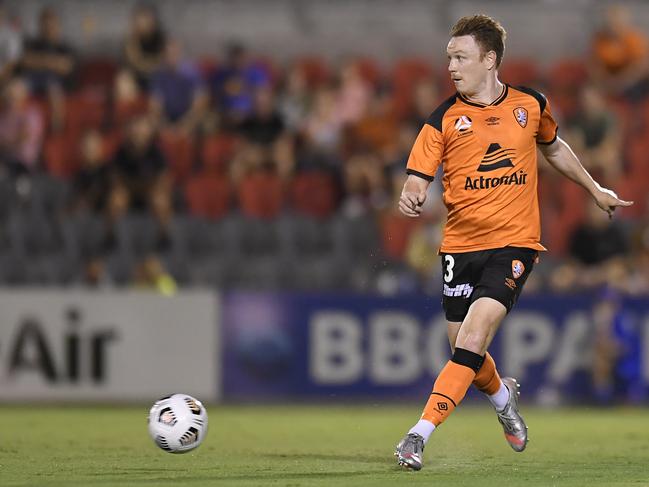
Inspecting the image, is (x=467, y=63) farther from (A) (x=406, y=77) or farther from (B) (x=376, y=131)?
(A) (x=406, y=77)

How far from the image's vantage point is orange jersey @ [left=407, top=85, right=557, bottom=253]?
24.6 ft

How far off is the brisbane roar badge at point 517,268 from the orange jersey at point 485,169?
0.11 meters

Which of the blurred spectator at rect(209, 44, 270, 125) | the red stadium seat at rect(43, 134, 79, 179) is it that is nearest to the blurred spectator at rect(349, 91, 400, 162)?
the blurred spectator at rect(209, 44, 270, 125)

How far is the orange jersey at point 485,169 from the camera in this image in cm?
748

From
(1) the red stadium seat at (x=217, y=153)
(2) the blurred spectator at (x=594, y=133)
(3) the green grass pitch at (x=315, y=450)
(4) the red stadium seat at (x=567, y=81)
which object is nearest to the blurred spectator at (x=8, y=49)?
(1) the red stadium seat at (x=217, y=153)

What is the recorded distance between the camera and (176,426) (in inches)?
307

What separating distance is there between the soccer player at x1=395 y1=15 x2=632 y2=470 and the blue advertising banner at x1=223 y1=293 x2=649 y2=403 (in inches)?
246

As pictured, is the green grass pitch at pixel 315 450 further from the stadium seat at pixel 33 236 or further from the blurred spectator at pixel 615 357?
the stadium seat at pixel 33 236

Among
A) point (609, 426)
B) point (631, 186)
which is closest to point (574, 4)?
point (631, 186)

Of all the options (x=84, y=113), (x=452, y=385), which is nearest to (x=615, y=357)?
(x=452, y=385)

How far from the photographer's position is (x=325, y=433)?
1048 centimetres

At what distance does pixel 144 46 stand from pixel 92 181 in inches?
96.2

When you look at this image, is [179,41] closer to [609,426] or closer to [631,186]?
[631,186]

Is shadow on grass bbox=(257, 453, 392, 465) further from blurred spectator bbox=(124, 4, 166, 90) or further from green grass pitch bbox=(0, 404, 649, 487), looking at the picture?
blurred spectator bbox=(124, 4, 166, 90)
